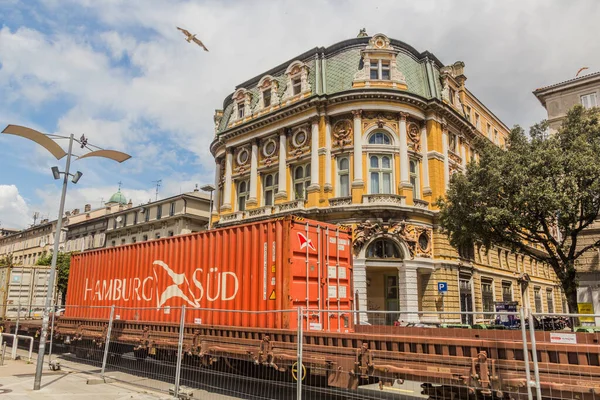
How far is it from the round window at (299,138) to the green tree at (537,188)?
442 inches

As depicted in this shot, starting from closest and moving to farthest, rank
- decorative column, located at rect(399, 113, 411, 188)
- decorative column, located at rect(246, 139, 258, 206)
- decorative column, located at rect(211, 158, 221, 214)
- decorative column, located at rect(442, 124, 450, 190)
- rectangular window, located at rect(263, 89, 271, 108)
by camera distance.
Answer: decorative column, located at rect(399, 113, 411, 188) < decorative column, located at rect(442, 124, 450, 190) < decorative column, located at rect(246, 139, 258, 206) < rectangular window, located at rect(263, 89, 271, 108) < decorative column, located at rect(211, 158, 221, 214)

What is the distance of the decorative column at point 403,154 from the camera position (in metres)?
27.8

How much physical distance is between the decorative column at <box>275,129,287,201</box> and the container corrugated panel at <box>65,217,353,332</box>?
52.8 feet

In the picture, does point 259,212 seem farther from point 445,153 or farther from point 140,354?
point 140,354

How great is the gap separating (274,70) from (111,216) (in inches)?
1214

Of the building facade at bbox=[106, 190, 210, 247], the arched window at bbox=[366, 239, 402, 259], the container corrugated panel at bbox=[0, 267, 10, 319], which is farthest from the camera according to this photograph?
the building facade at bbox=[106, 190, 210, 247]

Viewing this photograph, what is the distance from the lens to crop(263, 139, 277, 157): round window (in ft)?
107

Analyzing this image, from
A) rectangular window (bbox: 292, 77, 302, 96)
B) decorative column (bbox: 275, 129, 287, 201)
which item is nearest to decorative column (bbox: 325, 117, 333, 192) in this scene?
decorative column (bbox: 275, 129, 287, 201)

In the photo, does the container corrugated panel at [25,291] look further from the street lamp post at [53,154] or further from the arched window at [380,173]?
the arched window at [380,173]

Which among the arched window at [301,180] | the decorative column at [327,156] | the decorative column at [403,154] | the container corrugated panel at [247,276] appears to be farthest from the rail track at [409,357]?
the arched window at [301,180]

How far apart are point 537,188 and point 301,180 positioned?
15.4m

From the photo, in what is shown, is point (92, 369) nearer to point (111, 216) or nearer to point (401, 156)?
point (401, 156)

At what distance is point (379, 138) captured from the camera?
94.2ft

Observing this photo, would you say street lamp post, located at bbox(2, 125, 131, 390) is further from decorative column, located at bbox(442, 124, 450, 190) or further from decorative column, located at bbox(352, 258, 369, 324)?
decorative column, located at bbox(442, 124, 450, 190)
